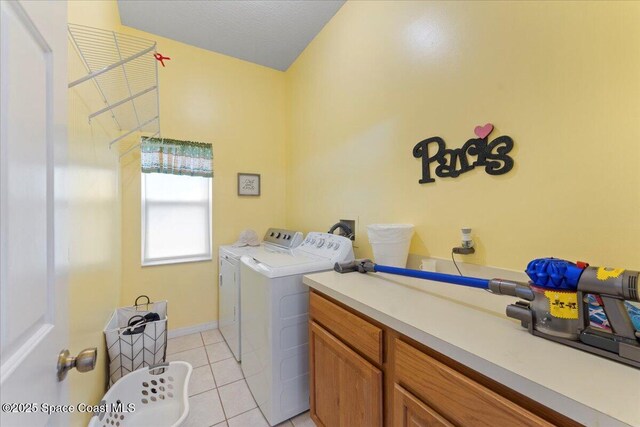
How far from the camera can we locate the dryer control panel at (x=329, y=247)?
1.65 m

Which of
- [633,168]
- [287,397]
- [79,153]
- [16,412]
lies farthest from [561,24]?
[287,397]

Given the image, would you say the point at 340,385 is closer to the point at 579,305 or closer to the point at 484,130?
the point at 579,305

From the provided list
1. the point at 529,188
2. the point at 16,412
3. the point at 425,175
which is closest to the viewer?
the point at 16,412

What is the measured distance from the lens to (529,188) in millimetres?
1023

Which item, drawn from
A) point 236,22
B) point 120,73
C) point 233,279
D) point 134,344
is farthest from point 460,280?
point 236,22

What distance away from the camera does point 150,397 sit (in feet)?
5.07

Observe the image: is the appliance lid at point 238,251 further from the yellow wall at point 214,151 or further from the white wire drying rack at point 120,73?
the white wire drying rack at point 120,73

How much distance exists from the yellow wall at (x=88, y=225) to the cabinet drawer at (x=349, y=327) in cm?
90

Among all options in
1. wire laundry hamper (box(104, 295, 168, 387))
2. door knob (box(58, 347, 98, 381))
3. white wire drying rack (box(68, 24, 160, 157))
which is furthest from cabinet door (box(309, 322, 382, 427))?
white wire drying rack (box(68, 24, 160, 157))

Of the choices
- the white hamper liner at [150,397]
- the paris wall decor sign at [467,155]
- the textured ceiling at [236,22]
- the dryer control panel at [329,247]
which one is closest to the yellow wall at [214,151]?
the textured ceiling at [236,22]

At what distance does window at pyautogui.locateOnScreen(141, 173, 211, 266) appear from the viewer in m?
2.49

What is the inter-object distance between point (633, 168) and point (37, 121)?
161 cm

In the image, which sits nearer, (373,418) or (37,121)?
(37,121)

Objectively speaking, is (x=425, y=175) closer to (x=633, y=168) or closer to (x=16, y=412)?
(x=633, y=168)
